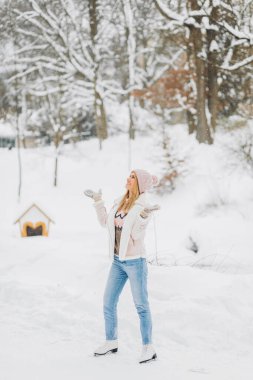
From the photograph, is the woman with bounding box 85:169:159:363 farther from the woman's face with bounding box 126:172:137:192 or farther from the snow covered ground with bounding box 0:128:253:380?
the snow covered ground with bounding box 0:128:253:380

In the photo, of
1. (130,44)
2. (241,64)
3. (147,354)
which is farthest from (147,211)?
(130,44)

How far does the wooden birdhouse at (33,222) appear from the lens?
1111 cm

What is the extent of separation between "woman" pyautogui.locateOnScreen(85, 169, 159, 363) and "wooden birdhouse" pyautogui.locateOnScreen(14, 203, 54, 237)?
7.28 metres

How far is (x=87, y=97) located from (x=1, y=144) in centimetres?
1531

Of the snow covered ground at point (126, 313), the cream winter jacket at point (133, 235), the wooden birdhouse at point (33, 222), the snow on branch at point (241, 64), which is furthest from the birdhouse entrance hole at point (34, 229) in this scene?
the cream winter jacket at point (133, 235)

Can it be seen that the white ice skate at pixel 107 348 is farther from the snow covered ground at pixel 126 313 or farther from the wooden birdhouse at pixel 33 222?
the wooden birdhouse at pixel 33 222

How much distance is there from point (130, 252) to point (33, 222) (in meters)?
7.65

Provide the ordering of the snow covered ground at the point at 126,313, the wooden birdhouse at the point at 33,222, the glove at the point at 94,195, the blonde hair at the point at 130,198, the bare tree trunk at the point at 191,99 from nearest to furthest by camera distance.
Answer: the snow covered ground at the point at 126,313, the blonde hair at the point at 130,198, the glove at the point at 94,195, the wooden birdhouse at the point at 33,222, the bare tree trunk at the point at 191,99

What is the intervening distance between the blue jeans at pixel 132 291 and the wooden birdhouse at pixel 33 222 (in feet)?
24.0

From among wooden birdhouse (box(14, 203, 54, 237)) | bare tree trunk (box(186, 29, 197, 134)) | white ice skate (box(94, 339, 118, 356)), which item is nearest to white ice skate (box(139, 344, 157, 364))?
white ice skate (box(94, 339, 118, 356))

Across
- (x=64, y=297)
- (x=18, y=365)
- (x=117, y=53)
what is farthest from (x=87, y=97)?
(x=18, y=365)

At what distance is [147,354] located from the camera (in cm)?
396

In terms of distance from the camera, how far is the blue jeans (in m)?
3.96

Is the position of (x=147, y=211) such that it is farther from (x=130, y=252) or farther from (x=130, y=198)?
(x=130, y=252)
